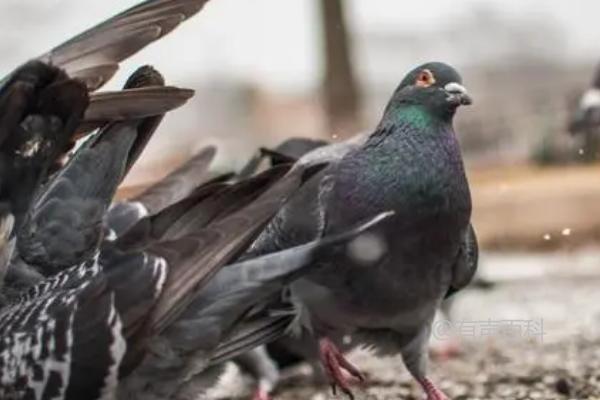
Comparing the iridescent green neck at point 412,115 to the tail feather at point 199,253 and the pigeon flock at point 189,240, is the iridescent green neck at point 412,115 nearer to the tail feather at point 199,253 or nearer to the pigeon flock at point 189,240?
the pigeon flock at point 189,240

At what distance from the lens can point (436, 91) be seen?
18.9ft

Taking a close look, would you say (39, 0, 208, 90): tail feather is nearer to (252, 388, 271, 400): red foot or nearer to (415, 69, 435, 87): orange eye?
(415, 69, 435, 87): orange eye

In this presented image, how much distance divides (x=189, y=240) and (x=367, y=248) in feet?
3.33

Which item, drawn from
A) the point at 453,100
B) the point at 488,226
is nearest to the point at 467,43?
the point at 488,226

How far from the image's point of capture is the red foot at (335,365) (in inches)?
237

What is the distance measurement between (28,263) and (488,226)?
899cm

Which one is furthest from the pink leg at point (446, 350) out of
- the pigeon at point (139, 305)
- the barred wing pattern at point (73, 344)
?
the barred wing pattern at point (73, 344)

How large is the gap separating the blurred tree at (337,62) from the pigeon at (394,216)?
501 inches

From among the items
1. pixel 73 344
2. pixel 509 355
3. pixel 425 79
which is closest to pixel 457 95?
pixel 425 79

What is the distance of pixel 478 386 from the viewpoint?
715cm

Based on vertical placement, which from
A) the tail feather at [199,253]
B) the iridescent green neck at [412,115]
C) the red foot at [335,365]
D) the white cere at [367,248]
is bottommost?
the red foot at [335,365]

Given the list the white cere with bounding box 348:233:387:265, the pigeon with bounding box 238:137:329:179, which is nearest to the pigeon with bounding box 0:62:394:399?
the white cere with bounding box 348:233:387:265

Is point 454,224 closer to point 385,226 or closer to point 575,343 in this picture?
point 385,226

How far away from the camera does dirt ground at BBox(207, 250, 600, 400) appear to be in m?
6.96
